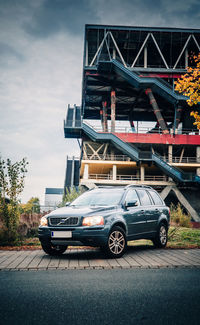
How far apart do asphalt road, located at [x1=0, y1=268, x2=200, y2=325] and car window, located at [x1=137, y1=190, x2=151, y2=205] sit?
3260 mm

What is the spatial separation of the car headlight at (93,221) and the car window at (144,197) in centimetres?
218

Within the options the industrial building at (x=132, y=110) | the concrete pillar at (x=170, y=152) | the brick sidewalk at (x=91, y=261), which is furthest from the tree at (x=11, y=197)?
the concrete pillar at (x=170, y=152)

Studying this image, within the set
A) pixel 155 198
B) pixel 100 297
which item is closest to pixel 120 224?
pixel 155 198

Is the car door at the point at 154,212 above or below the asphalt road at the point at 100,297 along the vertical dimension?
above

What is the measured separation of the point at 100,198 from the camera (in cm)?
788

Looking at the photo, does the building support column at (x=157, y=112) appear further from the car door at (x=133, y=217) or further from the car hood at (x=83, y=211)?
the car hood at (x=83, y=211)

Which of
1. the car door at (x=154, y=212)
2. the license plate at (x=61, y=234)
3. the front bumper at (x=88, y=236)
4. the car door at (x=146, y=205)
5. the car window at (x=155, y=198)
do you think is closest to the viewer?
the front bumper at (x=88, y=236)

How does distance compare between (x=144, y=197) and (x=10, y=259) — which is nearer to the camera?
(x=10, y=259)

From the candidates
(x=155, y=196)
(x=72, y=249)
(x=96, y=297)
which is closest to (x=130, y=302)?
(x=96, y=297)

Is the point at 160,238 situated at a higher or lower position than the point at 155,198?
lower

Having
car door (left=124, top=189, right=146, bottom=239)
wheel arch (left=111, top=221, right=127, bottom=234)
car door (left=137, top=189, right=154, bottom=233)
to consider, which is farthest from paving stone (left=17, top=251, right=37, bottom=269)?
car door (left=137, top=189, right=154, bottom=233)

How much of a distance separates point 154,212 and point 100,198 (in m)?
1.84

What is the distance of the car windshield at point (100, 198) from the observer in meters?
7.57

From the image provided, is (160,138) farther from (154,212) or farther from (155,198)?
(154,212)
